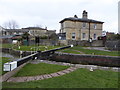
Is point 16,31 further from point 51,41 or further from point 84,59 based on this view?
point 84,59

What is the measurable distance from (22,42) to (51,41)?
25.1ft

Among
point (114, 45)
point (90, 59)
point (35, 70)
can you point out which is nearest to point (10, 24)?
point (114, 45)

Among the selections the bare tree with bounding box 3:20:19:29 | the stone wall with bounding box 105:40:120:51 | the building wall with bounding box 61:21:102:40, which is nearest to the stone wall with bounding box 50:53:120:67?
the stone wall with bounding box 105:40:120:51

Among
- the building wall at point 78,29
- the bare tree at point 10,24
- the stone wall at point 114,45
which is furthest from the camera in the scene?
the bare tree at point 10,24

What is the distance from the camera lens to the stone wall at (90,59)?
8.81 metres

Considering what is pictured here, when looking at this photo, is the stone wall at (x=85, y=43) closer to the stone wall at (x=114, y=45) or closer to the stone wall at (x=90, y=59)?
the stone wall at (x=114, y=45)

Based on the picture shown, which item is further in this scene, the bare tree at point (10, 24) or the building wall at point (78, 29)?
the bare tree at point (10, 24)

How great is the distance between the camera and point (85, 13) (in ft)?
95.9

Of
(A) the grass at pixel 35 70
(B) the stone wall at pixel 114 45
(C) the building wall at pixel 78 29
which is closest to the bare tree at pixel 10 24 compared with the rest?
(C) the building wall at pixel 78 29

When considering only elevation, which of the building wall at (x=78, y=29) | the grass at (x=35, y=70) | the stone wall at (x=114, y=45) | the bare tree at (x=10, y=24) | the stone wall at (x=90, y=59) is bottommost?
the stone wall at (x=90, y=59)

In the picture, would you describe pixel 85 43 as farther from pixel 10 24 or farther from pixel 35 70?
pixel 10 24

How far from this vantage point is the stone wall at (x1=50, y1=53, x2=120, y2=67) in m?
8.81

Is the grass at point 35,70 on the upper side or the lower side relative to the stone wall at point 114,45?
lower

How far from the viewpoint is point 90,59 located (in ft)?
32.1
